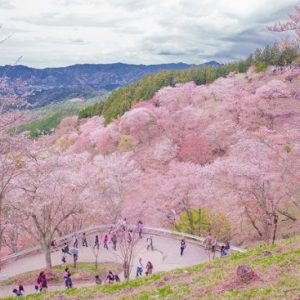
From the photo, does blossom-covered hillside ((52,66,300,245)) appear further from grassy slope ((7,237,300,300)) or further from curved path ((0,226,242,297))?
grassy slope ((7,237,300,300))

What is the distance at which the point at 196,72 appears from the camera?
4134 inches

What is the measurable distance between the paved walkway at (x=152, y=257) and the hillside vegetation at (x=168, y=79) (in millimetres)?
59713

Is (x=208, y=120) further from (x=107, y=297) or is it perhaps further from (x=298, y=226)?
(x=107, y=297)

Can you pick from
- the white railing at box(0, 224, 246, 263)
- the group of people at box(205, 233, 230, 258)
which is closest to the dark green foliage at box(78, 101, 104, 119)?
the white railing at box(0, 224, 246, 263)

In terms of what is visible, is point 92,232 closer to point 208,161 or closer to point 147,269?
point 147,269

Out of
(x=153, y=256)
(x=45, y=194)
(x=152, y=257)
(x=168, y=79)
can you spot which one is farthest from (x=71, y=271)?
(x=168, y=79)

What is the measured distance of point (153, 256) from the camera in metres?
33.0

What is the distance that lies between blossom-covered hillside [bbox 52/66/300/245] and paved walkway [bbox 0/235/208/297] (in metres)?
4.48

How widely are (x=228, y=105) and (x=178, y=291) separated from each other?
185ft

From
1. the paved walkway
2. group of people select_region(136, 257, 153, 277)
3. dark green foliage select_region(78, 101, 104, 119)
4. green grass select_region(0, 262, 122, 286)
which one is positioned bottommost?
the paved walkway

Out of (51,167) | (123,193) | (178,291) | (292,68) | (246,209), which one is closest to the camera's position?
(178,291)

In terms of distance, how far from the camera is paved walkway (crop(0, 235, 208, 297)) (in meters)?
31.1

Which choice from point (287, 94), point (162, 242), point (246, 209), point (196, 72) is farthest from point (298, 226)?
point (196, 72)

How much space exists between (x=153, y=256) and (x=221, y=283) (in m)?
20.0
